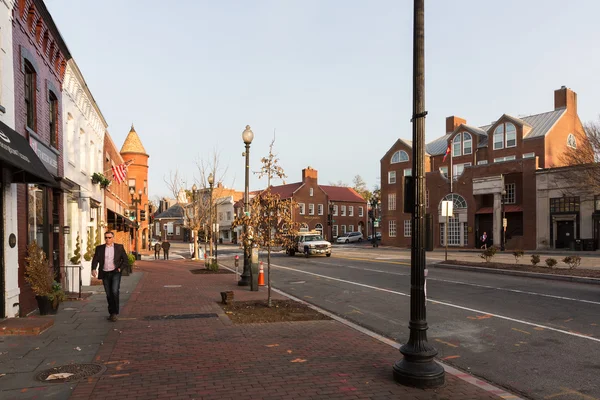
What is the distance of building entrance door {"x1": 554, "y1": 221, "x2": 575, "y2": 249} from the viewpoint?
3891cm

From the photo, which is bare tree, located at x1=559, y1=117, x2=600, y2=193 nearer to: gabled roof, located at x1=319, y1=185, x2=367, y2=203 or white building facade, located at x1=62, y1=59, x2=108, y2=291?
white building facade, located at x1=62, y1=59, x2=108, y2=291

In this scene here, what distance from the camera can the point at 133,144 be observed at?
50.2 m

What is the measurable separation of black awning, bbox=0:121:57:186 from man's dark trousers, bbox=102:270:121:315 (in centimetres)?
222

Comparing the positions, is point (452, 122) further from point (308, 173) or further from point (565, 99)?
point (308, 173)

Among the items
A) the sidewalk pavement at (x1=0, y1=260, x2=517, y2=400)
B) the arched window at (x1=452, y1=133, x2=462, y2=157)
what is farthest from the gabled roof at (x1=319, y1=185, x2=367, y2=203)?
the sidewalk pavement at (x1=0, y1=260, x2=517, y2=400)

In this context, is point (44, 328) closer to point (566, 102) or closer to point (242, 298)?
point (242, 298)

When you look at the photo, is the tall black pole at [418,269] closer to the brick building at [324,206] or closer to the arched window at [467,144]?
the arched window at [467,144]

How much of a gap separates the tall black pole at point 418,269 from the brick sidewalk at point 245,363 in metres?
0.17

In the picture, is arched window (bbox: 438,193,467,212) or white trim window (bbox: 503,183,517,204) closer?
white trim window (bbox: 503,183,517,204)

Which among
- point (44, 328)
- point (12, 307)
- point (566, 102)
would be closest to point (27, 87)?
point (12, 307)

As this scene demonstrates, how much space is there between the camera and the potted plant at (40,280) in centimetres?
948

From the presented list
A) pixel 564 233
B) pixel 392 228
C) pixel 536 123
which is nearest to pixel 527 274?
pixel 564 233

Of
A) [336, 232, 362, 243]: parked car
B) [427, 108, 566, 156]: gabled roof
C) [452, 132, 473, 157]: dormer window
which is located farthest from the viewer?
[336, 232, 362, 243]: parked car

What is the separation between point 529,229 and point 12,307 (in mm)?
41361
